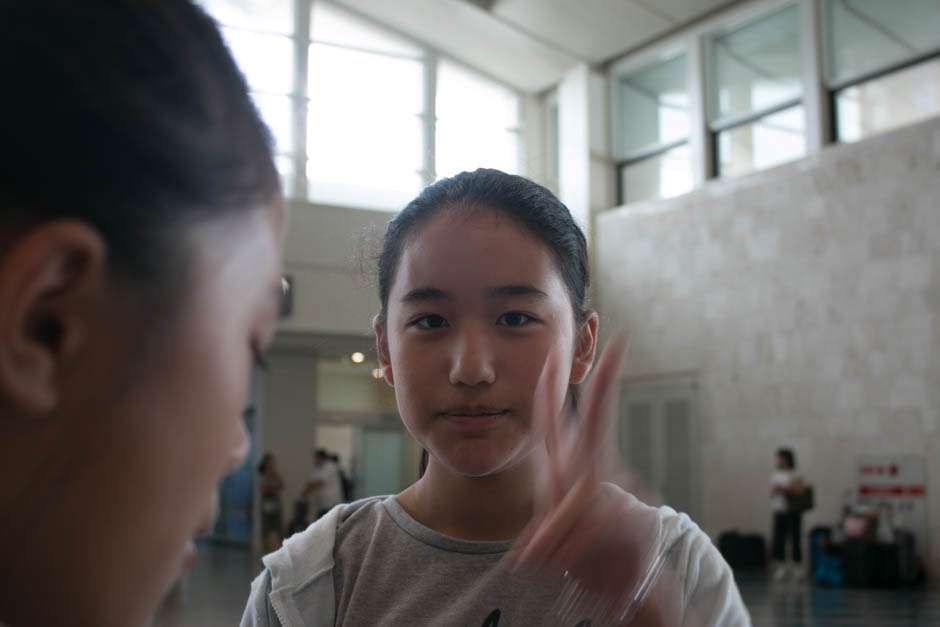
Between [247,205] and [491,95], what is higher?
[491,95]

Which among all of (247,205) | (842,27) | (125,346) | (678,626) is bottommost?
(678,626)

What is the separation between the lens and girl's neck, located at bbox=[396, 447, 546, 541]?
164cm

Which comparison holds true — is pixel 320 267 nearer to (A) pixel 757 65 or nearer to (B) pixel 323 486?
(B) pixel 323 486

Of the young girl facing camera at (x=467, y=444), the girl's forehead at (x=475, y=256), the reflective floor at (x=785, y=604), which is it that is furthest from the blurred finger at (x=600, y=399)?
the reflective floor at (x=785, y=604)

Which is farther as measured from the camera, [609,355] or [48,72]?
[609,355]

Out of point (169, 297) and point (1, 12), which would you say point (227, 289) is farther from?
point (1, 12)

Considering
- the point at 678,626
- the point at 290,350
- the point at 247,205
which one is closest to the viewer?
the point at 247,205

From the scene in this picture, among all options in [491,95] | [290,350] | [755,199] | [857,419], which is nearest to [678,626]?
[857,419]

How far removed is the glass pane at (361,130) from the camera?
17.2m

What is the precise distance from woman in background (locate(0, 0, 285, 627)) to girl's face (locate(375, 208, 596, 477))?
88 cm

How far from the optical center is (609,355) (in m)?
0.94

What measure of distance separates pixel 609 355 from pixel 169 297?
1.59 feet

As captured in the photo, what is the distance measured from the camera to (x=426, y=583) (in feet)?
5.18

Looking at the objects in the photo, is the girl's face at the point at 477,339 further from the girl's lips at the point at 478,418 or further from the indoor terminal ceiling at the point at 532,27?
the indoor terminal ceiling at the point at 532,27
